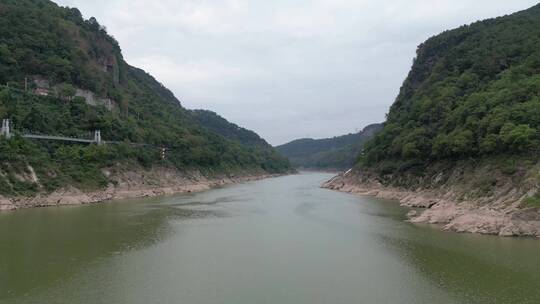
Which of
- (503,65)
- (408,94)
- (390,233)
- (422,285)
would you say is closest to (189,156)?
(408,94)

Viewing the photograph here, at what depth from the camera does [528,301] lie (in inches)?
770

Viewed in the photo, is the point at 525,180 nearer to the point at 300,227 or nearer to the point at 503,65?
the point at 300,227

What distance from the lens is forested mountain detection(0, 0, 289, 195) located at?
5847 cm

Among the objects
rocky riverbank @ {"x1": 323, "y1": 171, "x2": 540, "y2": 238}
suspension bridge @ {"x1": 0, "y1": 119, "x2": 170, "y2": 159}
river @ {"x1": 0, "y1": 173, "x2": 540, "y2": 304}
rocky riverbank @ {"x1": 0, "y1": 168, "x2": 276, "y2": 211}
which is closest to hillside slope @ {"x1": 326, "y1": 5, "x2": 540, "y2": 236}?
rocky riverbank @ {"x1": 323, "y1": 171, "x2": 540, "y2": 238}

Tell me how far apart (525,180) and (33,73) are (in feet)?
250

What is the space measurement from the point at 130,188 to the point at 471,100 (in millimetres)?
49222

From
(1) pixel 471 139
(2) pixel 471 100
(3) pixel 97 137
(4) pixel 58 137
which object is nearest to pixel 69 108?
(3) pixel 97 137

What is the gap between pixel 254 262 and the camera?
26500 millimetres

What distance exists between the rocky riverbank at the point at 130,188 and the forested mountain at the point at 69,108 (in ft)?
4.26

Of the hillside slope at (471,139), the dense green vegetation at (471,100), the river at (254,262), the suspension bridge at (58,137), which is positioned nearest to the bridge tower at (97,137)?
the suspension bridge at (58,137)

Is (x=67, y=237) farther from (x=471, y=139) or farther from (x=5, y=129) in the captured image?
(x=471, y=139)

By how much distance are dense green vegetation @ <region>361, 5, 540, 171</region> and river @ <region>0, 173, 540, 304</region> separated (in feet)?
54.4

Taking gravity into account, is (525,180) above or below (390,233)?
above

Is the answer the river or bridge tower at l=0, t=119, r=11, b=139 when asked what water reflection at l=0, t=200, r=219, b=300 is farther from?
bridge tower at l=0, t=119, r=11, b=139
